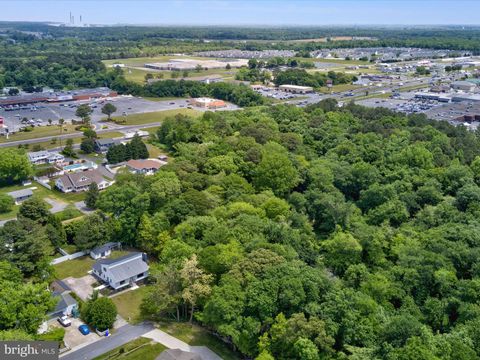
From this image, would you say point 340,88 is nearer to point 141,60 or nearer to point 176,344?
point 141,60

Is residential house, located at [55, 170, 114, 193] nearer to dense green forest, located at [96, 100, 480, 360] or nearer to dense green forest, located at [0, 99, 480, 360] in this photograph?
dense green forest, located at [0, 99, 480, 360]

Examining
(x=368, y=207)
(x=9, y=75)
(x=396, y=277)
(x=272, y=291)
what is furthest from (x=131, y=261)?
(x=9, y=75)

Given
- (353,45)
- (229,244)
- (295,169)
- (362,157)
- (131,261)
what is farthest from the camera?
(353,45)

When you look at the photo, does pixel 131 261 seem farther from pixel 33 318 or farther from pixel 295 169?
pixel 295 169

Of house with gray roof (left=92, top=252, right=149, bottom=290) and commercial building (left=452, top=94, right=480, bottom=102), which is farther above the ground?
commercial building (left=452, top=94, right=480, bottom=102)

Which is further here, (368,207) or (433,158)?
(433,158)

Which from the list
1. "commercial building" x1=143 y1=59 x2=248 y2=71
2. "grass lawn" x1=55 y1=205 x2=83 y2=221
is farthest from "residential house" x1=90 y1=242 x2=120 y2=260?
"commercial building" x1=143 y1=59 x2=248 y2=71
